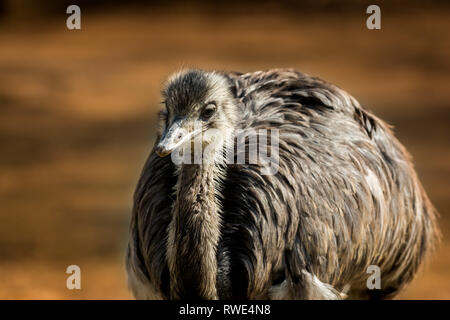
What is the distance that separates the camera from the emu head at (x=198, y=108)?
3229 millimetres

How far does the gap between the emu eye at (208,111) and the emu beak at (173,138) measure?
4.0 inches

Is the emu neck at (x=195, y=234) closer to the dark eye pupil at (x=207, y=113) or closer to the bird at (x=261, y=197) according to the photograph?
the bird at (x=261, y=197)

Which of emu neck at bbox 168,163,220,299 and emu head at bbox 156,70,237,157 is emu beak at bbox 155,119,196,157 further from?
emu neck at bbox 168,163,220,299

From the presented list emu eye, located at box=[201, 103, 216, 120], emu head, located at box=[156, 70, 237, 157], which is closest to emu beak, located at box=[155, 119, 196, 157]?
emu head, located at box=[156, 70, 237, 157]

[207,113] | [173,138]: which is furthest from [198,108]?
[173,138]

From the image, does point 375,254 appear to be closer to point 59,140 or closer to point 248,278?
point 248,278

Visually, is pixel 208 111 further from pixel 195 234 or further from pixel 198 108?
pixel 195 234

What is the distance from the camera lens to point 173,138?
3.09 meters

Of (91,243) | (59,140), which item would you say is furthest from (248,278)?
(59,140)

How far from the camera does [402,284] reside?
13.0ft

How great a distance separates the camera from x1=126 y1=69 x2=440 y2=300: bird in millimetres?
3246

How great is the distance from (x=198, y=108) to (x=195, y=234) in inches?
17.2

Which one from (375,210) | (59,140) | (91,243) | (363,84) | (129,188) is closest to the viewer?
(375,210)

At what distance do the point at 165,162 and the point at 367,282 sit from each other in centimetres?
98
